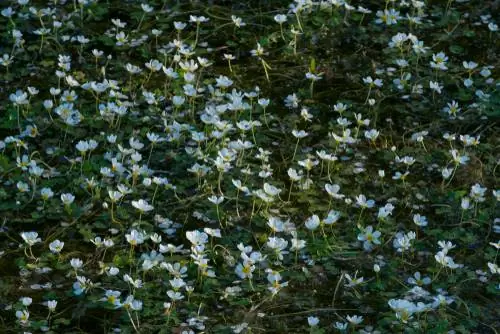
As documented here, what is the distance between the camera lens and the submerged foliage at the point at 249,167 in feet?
10.3

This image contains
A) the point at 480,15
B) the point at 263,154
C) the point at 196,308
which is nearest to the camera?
the point at 196,308

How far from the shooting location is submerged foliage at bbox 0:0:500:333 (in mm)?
3125

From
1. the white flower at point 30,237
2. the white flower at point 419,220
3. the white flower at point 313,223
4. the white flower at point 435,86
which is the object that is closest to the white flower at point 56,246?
the white flower at point 30,237

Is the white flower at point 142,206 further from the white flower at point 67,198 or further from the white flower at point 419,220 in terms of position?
the white flower at point 419,220

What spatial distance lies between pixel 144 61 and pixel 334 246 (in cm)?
158

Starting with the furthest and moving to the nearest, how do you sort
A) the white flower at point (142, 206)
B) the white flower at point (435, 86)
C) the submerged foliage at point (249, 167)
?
the white flower at point (435, 86) < the white flower at point (142, 206) < the submerged foliage at point (249, 167)

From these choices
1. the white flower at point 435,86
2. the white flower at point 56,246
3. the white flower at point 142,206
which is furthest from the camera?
the white flower at point 435,86

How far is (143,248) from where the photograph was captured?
11.0 ft

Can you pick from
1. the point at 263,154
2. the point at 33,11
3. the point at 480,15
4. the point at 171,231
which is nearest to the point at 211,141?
the point at 263,154

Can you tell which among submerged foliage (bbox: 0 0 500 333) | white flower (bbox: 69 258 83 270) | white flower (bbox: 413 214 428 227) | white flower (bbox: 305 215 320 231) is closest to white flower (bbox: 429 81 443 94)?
submerged foliage (bbox: 0 0 500 333)

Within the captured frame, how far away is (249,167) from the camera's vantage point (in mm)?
3766

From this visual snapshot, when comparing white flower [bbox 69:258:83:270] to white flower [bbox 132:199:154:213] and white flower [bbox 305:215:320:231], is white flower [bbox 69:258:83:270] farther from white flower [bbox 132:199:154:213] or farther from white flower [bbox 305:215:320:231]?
white flower [bbox 305:215:320:231]

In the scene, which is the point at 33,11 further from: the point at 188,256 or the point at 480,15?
the point at 480,15

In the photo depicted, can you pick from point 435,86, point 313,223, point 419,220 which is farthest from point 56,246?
point 435,86
